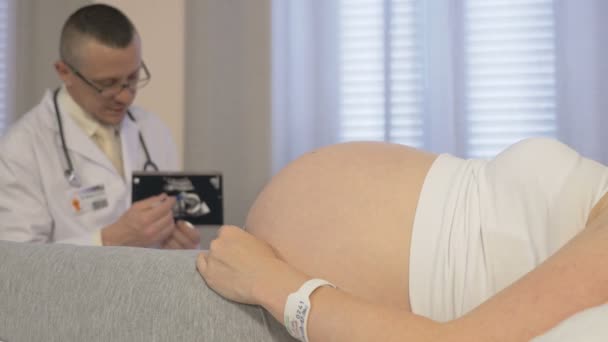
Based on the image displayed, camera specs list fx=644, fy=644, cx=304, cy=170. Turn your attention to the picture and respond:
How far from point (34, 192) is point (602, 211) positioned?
160 cm

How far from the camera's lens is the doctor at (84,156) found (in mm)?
1850

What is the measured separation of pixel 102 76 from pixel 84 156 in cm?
26

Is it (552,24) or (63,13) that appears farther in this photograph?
(63,13)

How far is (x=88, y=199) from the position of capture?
6.48 feet

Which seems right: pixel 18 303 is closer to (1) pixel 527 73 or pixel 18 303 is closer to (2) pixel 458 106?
(2) pixel 458 106

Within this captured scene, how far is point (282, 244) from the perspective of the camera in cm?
97

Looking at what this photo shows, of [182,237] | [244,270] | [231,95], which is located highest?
[231,95]

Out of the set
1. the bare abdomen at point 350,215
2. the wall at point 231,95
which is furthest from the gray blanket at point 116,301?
the wall at point 231,95

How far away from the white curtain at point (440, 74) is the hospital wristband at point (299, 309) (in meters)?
1.78

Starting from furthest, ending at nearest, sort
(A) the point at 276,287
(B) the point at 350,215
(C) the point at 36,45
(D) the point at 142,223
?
(C) the point at 36,45 → (D) the point at 142,223 → (B) the point at 350,215 → (A) the point at 276,287

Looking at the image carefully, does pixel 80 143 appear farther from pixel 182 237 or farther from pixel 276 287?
pixel 276 287

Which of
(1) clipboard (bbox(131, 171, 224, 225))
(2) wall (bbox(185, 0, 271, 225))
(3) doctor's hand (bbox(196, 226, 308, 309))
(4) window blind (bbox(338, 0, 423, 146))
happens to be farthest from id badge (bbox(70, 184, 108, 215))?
(3) doctor's hand (bbox(196, 226, 308, 309))

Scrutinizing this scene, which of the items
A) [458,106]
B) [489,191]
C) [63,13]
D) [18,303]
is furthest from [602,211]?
[63,13]

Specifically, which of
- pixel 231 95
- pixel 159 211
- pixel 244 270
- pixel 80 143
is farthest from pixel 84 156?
pixel 244 270
